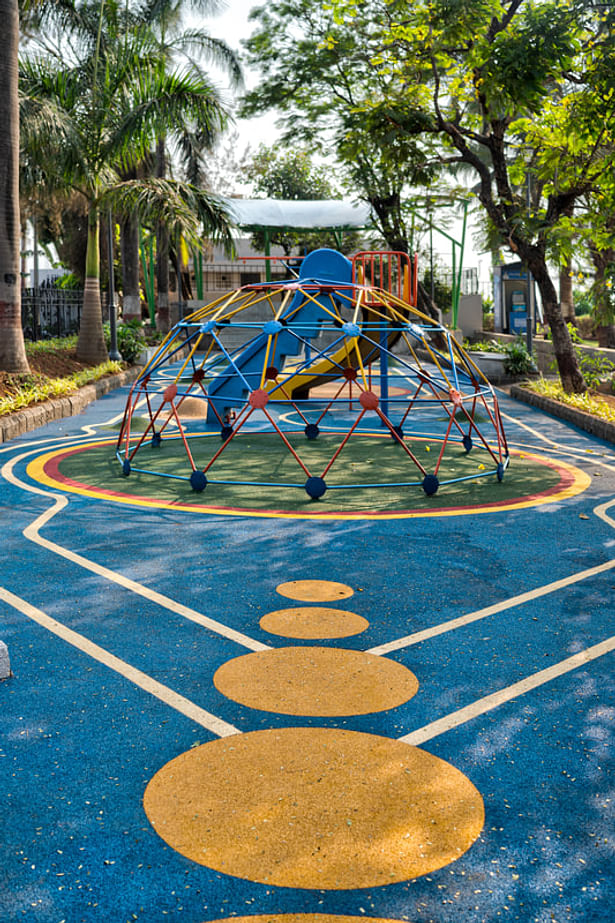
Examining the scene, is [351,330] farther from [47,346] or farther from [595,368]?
[47,346]

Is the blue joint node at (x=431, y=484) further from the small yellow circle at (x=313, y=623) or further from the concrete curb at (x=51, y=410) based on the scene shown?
the concrete curb at (x=51, y=410)

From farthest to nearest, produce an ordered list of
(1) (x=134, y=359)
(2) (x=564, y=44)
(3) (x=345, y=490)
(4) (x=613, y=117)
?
1. (1) (x=134, y=359)
2. (4) (x=613, y=117)
3. (2) (x=564, y=44)
4. (3) (x=345, y=490)

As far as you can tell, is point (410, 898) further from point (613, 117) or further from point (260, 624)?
point (613, 117)

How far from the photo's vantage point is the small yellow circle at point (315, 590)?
574 centimetres

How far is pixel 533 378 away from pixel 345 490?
13440 mm

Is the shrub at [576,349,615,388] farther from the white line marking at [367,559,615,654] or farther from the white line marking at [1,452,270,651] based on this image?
the white line marking at [1,452,270,651]

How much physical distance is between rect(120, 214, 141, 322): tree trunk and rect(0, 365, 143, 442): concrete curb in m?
9.20

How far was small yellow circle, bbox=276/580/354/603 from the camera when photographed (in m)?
5.74

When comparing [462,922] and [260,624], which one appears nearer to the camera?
[462,922]

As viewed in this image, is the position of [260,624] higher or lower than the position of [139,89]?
lower

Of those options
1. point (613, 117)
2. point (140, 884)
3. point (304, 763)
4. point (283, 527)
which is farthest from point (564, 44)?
point (140, 884)

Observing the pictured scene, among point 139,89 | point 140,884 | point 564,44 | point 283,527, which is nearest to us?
point 140,884

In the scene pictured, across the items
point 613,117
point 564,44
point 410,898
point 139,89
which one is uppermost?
point 139,89

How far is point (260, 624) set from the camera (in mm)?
5238
